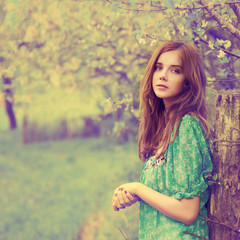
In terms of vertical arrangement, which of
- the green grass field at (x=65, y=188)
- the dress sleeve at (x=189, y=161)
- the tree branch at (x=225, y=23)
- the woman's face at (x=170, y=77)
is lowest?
the green grass field at (x=65, y=188)

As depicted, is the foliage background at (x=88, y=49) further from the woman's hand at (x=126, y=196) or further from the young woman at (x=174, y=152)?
the woman's hand at (x=126, y=196)

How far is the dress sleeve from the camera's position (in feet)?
7.21

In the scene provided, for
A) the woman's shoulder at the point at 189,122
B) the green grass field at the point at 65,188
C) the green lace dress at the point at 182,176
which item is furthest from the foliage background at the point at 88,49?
the green lace dress at the point at 182,176

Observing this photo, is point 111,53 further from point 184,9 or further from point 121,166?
point 121,166

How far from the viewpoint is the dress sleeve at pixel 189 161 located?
220cm

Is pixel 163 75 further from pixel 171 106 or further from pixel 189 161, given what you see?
pixel 189 161

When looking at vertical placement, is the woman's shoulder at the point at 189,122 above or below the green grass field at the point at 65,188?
above

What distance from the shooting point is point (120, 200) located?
2467 millimetres

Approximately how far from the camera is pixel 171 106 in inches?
98.0

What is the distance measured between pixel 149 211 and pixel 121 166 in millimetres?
7913

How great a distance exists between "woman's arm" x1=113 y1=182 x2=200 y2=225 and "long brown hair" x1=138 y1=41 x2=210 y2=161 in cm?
26

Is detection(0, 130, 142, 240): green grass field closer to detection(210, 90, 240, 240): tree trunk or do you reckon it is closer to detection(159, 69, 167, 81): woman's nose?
detection(210, 90, 240, 240): tree trunk

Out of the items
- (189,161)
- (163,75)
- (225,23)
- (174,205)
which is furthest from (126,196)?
(225,23)

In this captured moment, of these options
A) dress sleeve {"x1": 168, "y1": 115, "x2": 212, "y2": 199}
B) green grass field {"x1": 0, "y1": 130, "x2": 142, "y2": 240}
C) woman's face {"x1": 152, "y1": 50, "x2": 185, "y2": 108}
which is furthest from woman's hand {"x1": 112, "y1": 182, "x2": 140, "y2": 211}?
green grass field {"x1": 0, "y1": 130, "x2": 142, "y2": 240}
